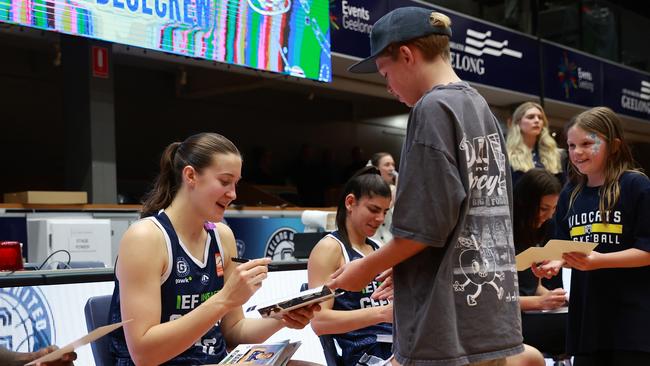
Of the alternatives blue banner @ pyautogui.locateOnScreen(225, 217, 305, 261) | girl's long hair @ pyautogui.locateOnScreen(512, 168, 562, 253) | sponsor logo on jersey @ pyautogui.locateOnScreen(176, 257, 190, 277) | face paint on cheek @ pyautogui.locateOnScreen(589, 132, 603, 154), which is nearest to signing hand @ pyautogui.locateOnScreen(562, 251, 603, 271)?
face paint on cheek @ pyautogui.locateOnScreen(589, 132, 603, 154)

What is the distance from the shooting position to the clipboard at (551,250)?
263 cm

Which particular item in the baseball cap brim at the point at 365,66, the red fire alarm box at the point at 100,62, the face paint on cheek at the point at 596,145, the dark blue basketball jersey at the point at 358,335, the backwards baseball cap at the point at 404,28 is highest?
the red fire alarm box at the point at 100,62

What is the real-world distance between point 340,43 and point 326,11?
75 centimetres

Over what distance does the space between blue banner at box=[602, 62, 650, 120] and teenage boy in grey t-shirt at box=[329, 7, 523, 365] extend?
41.2 ft

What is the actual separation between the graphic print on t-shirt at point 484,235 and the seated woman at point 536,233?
1.82 meters

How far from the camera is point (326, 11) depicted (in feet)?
26.3

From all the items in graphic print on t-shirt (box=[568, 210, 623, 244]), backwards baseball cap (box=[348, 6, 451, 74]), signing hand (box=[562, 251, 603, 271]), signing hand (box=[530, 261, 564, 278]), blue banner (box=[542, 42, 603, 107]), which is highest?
blue banner (box=[542, 42, 603, 107])

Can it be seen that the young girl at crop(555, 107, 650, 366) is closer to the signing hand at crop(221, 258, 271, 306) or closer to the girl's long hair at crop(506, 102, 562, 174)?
the signing hand at crop(221, 258, 271, 306)

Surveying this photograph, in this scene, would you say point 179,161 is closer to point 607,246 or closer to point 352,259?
point 352,259

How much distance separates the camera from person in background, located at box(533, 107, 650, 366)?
2.78m

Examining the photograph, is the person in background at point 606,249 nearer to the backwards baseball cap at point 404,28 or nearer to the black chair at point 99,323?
the backwards baseball cap at point 404,28

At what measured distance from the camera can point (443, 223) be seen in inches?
65.3

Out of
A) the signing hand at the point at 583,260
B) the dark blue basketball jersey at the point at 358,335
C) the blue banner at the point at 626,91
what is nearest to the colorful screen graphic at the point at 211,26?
the dark blue basketball jersey at the point at 358,335

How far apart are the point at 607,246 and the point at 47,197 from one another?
4.67m
